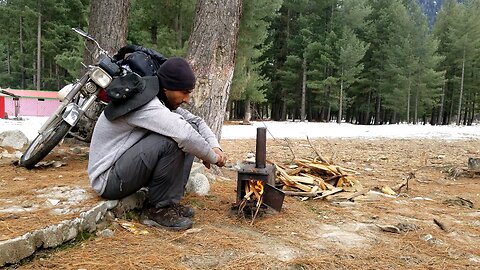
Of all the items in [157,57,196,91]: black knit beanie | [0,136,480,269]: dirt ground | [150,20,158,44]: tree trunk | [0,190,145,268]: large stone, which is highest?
[150,20,158,44]: tree trunk

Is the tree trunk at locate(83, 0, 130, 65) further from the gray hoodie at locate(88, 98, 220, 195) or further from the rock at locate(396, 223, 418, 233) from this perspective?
the rock at locate(396, 223, 418, 233)

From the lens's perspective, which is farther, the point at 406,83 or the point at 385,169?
the point at 406,83

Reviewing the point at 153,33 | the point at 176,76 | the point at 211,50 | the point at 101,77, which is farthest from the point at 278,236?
the point at 153,33

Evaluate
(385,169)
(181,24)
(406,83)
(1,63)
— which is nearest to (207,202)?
(385,169)

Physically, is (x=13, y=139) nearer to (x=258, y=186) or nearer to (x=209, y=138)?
(x=209, y=138)

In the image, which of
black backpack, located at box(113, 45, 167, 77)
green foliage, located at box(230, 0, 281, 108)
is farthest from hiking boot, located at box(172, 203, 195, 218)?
green foliage, located at box(230, 0, 281, 108)

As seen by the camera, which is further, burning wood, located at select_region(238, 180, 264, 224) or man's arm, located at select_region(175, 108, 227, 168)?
burning wood, located at select_region(238, 180, 264, 224)

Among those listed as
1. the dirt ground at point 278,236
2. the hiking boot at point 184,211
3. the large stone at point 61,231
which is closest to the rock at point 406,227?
the dirt ground at point 278,236

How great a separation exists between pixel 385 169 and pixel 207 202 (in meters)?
3.93

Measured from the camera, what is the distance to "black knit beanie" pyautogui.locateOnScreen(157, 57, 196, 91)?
2.55 m

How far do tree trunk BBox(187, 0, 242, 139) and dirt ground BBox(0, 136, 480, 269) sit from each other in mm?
967

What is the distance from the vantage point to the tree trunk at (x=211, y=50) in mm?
4266

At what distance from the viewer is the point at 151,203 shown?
8.59 ft

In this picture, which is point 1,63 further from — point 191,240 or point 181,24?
point 191,240
